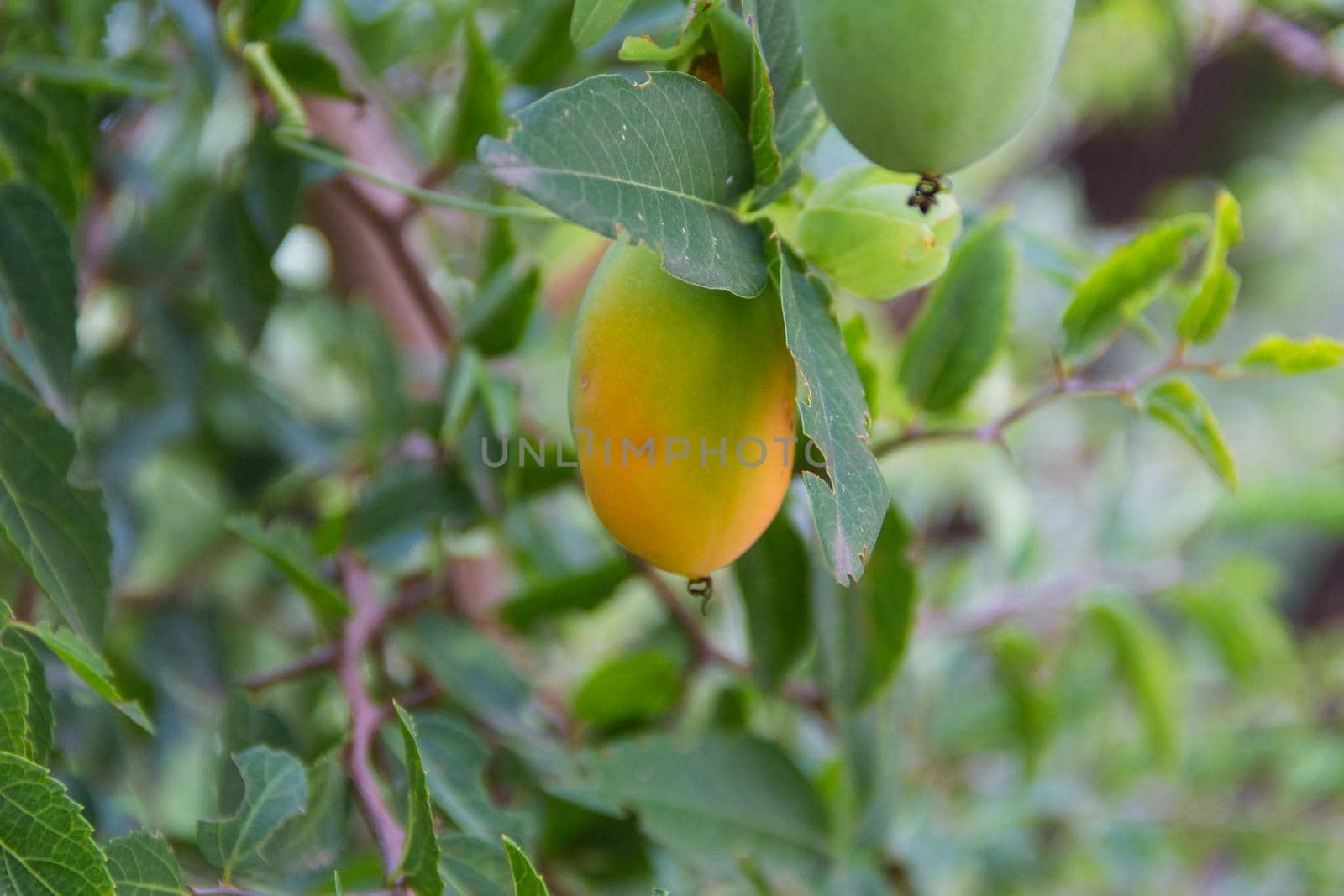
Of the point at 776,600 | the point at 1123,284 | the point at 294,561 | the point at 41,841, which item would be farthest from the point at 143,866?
the point at 1123,284

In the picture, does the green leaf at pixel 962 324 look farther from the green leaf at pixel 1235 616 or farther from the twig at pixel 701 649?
the green leaf at pixel 1235 616

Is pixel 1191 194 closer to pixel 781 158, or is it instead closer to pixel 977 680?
pixel 977 680

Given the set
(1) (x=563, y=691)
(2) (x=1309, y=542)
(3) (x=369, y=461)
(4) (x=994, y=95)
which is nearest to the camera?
(4) (x=994, y=95)

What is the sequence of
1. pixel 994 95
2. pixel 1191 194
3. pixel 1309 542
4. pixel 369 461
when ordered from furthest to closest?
pixel 1309 542, pixel 1191 194, pixel 369 461, pixel 994 95

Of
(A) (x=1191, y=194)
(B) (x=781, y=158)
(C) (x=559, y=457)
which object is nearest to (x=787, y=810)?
(C) (x=559, y=457)

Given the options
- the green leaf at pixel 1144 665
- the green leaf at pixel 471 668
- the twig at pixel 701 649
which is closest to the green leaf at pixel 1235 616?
the green leaf at pixel 1144 665

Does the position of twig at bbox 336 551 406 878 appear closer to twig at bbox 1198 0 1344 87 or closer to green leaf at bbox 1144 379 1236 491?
green leaf at bbox 1144 379 1236 491

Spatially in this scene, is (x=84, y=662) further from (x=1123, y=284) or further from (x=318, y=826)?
(x=1123, y=284)
